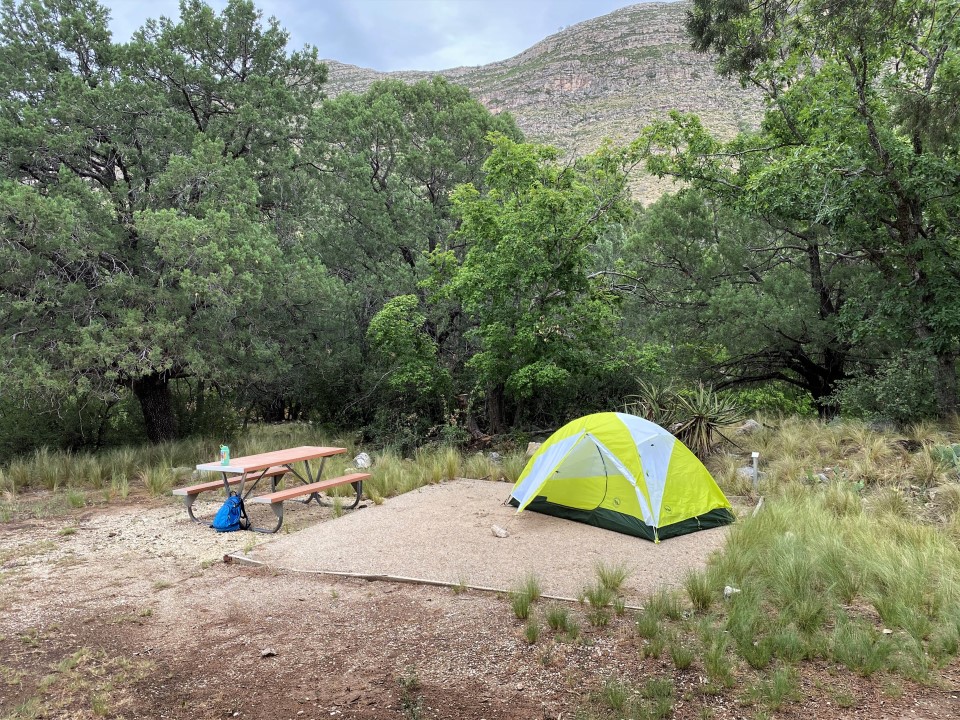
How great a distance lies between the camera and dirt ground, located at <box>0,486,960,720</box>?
3414mm

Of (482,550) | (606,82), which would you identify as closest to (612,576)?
(482,550)

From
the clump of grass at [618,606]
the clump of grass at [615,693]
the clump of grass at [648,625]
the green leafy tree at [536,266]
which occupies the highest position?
the green leafy tree at [536,266]

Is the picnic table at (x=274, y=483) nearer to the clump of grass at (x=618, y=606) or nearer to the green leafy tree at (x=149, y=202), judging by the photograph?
the green leafy tree at (x=149, y=202)

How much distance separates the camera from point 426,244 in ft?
48.5

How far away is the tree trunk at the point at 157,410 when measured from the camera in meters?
13.0

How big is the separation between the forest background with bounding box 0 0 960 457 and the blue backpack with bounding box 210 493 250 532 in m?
3.92

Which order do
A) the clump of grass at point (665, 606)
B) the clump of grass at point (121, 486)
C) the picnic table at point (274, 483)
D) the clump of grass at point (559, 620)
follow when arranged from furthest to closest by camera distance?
the clump of grass at point (121, 486) < the picnic table at point (274, 483) < the clump of grass at point (665, 606) < the clump of grass at point (559, 620)

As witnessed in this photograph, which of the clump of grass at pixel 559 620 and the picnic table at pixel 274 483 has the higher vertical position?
the picnic table at pixel 274 483

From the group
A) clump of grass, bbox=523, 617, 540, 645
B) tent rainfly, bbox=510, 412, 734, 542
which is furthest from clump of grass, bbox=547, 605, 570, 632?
tent rainfly, bbox=510, 412, 734, 542

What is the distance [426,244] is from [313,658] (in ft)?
38.5

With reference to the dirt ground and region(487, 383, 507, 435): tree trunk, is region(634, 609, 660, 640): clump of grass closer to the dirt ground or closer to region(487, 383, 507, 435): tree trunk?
the dirt ground

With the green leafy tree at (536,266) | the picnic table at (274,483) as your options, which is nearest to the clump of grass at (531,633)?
the picnic table at (274,483)

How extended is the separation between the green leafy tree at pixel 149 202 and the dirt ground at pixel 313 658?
5.52 m

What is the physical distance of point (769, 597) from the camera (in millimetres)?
4633
